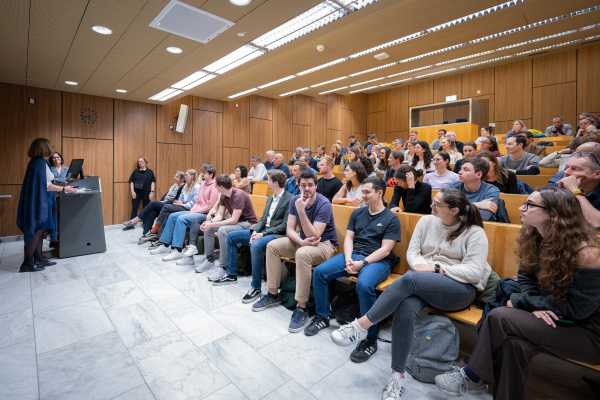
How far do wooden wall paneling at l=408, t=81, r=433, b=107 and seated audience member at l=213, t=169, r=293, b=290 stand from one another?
27.8ft

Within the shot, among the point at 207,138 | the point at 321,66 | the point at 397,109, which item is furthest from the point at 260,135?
the point at 397,109

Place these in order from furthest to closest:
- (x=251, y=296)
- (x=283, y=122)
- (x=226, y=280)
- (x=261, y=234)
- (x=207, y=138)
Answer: (x=283, y=122)
(x=207, y=138)
(x=226, y=280)
(x=261, y=234)
(x=251, y=296)

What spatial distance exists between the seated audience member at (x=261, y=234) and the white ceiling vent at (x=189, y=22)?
1.85 meters

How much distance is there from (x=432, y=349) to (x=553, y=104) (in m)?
8.94

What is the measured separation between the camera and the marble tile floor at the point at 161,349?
1.76m

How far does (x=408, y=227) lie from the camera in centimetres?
256

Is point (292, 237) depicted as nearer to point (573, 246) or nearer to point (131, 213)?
point (573, 246)

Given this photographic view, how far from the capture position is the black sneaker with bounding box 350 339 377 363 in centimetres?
201

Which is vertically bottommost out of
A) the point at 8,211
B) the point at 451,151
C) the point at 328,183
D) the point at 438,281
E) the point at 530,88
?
the point at 438,281

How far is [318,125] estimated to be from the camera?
10289 millimetres

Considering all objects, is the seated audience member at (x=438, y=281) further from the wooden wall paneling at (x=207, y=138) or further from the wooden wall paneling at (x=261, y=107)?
the wooden wall paneling at (x=261, y=107)

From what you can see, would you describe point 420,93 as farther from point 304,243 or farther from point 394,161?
point 304,243

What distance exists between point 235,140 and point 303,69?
292 centimetres

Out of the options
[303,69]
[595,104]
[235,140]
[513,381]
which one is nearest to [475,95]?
[595,104]
